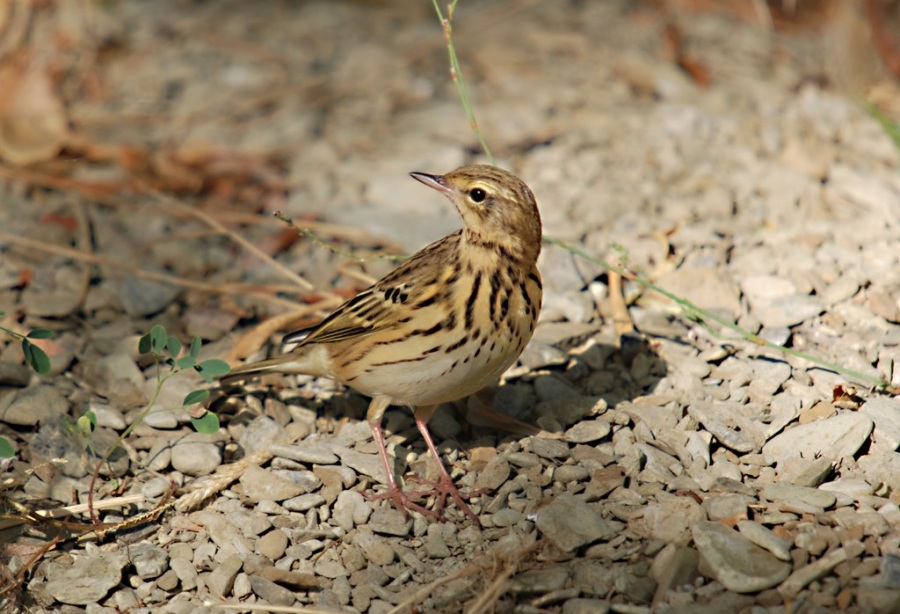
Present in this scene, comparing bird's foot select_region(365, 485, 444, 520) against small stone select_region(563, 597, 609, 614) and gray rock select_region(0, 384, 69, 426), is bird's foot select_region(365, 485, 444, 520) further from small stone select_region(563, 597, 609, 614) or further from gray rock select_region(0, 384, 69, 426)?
gray rock select_region(0, 384, 69, 426)

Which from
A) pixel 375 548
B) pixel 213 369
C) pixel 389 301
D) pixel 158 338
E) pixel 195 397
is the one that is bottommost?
pixel 375 548

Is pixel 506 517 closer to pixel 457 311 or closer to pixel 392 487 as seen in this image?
pixel 392 487

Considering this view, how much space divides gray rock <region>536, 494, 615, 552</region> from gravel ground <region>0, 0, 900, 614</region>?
14 millimetres

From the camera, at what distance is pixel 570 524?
14.1ft

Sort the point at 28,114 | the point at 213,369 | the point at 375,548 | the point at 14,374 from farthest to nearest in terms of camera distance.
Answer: the point at 28,114
the point at 14,374
the point at 213,369
the point at 375,548

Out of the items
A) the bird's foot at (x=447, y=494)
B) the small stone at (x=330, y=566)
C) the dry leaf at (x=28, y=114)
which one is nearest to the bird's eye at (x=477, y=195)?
the bird's foot at (x=447, y=494)

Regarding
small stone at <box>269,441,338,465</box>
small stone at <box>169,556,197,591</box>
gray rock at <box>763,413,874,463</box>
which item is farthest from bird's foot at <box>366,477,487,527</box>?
gray rock at <box>763,413,874,463</box>


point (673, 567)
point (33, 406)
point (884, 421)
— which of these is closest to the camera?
point (673, 567)

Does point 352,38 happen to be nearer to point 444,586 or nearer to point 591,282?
point 591,282

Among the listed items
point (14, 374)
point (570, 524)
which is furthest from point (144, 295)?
point (570, 524)

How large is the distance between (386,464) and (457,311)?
34.8 inches

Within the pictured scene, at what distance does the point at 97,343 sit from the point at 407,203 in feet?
8.08

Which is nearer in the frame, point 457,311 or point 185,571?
point 185,571

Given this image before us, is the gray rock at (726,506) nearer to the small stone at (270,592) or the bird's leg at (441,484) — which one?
the bird's leg at (441,484)
